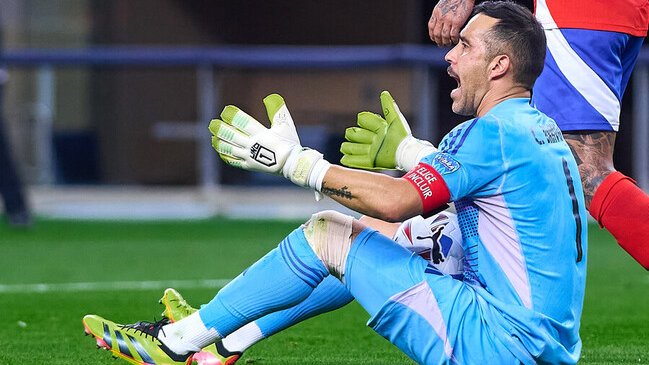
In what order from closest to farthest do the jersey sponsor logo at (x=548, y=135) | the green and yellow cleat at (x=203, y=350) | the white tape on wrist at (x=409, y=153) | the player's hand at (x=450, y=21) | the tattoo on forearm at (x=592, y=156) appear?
the jersey sponsor logo at (x=548, y=135)
the white tape on wrist at (x=409, y=153)
the green and yellow cleat at (x=203, y=350)
the player's hand at (x=450, y=21)
the tattoo on forearm at (x=592, y=156)

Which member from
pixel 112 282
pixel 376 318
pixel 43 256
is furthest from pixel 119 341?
pixel 43 256

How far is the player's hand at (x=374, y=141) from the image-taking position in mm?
4082

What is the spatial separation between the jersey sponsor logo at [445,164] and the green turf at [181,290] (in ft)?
5.08

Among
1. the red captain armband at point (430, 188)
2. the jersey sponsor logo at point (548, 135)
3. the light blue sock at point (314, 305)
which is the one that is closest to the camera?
the red captain armband at point (430, 188)

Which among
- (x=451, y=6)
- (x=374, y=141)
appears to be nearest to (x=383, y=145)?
(x=374, y=141)

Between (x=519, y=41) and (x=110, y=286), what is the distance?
4.37 m

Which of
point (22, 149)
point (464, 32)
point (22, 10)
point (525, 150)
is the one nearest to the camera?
point (525, 150)

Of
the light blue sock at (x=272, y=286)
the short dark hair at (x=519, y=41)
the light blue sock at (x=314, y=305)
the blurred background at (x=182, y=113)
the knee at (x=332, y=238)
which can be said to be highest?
the short dark hair at (x=519, y=41)

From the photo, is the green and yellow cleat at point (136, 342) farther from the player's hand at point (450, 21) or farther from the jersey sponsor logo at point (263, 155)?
the player's hand at point (450, 21)

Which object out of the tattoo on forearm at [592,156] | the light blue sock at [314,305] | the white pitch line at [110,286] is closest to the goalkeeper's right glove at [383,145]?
the light blue sock at [314,305]

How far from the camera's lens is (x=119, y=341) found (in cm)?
441

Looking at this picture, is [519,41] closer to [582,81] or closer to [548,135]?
[548,135]

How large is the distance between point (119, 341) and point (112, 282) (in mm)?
3644

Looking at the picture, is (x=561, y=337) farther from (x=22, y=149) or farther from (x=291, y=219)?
(x=22, y=149)
